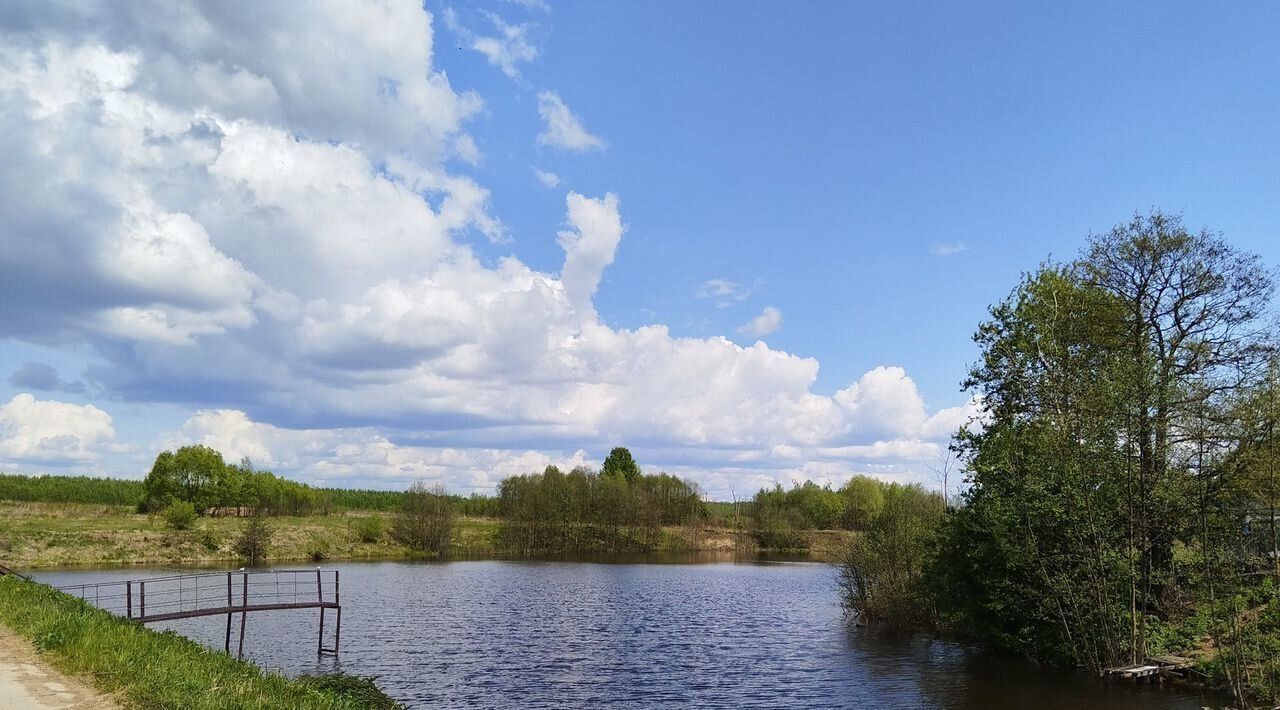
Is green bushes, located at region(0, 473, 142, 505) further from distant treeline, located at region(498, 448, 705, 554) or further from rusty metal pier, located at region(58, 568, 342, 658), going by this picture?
rusty metal pier, located at region(58, 568, 342, 658)

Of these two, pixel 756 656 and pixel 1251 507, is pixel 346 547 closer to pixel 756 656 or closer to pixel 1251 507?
pixel 756 656

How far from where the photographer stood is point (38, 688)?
12617 mm

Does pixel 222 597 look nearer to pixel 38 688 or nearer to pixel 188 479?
pixel 38 688

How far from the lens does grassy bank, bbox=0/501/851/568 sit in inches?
2884

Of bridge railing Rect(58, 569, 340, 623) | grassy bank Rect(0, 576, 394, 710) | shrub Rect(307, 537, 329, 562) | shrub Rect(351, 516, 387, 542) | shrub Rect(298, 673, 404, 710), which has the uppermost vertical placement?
grassy bank Rect(0, 576, 394, 710)

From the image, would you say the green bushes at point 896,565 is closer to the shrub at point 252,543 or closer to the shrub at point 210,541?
the shrub at point 252,543

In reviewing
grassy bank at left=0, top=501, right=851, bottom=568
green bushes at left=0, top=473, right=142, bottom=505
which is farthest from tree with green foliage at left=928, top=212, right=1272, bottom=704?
green bushes at left=0, top=473, right=142, bottom=505

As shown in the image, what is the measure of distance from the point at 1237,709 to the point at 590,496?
10027 centimetres

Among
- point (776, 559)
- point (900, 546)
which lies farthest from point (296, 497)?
point (900, 546)

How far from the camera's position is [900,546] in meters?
41.8

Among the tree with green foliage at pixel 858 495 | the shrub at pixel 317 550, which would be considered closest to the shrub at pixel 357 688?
the shrub at pixel 317 550

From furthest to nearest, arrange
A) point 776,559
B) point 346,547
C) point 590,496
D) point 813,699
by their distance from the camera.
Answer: point 590,496, point 776,559, point 346,547, point 813,699

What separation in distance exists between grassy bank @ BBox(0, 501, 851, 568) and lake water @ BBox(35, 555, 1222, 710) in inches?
431

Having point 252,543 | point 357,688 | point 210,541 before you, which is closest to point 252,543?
point 252,543
